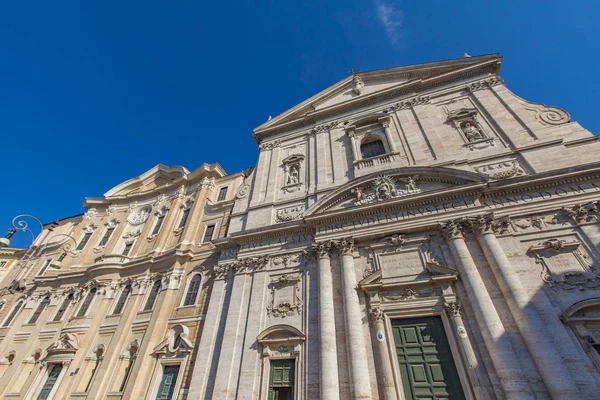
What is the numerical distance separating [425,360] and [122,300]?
53.2 ft

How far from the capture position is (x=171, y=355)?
13.1 metres

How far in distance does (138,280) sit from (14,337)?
9267 mm

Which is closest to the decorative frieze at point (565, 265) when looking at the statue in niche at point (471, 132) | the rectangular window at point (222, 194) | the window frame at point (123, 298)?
the statue in niche at point (471, 132)

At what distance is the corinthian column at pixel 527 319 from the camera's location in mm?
6930

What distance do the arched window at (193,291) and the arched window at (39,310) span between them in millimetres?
11370

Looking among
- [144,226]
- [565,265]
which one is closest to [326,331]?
[565,265]

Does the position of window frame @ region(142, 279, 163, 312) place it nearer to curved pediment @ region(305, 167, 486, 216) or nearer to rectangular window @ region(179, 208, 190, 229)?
rectangular window @ region(179, 208, 190, 229)

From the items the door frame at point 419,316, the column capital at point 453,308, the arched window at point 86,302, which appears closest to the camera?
the door frame at point 419,316

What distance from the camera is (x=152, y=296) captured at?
15.8m

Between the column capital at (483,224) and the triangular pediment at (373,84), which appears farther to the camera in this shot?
the triangular pediment at (373,84)

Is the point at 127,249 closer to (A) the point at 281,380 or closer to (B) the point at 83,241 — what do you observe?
(B) the point at 83,241

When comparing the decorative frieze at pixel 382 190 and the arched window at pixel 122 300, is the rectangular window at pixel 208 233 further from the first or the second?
the decorative frieze at pixel 382 190

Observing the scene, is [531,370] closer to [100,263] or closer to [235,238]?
[235,238]

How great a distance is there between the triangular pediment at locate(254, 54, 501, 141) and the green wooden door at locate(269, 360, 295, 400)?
567 inches
